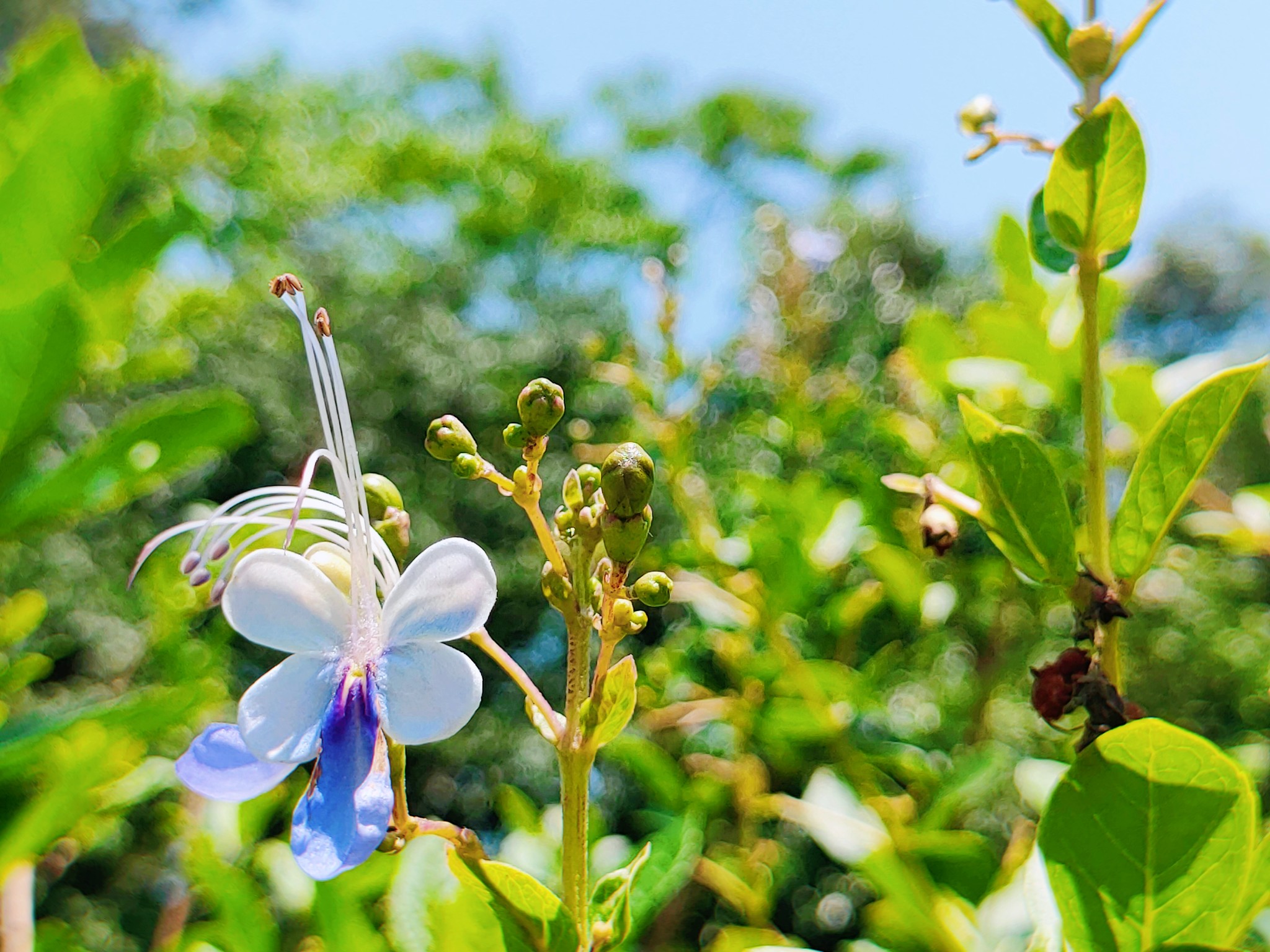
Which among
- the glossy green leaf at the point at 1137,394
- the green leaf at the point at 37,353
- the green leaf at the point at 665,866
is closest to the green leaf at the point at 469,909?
the green leaf at the point at 665,866

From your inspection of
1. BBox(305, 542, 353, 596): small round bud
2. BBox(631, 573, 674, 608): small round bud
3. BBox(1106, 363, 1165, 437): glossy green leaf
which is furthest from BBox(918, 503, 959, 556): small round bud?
BBox(1106, 363, 1165, 437): glossy green leaf

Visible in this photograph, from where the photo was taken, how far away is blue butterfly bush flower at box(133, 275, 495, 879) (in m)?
0.32

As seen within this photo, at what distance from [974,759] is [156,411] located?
0.81 meters

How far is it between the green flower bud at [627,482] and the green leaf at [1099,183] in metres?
0.23

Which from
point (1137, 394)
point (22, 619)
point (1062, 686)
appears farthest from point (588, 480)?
point (22, 619)

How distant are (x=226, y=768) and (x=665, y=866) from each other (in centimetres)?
30

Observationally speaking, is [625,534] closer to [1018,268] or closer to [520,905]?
[520,905]

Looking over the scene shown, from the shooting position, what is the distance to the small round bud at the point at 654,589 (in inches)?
14.4

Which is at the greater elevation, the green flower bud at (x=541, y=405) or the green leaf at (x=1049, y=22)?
the green leaf at (x=1049, y=22)

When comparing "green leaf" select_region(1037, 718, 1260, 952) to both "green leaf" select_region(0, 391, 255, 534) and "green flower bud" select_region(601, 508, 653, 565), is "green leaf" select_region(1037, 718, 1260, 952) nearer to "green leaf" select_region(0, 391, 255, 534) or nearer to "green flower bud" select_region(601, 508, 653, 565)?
"green flower bud" select_region(601, 508, 653, 565)

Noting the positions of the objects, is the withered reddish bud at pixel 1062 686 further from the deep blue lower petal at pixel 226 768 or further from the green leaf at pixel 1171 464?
the deep blue lower petal at pixel 226 768

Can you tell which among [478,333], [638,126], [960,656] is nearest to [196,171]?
[478,333]

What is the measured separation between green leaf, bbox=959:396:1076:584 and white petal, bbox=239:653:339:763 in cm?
27

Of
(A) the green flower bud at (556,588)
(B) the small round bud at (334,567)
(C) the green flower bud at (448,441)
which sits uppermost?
(C) the green flower bud at (448,441)
